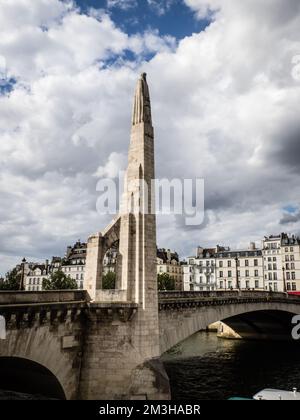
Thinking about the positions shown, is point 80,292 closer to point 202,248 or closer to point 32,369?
point 32,369

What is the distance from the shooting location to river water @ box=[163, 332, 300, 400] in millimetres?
31188

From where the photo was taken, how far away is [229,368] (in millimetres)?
40250

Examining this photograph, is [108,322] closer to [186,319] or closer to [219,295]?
[186,319]

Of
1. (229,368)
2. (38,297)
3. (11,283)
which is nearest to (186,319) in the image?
(38,297)

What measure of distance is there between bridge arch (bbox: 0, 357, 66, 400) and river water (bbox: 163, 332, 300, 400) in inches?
518

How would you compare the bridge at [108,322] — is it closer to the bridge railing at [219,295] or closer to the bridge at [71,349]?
the bridge at [71,349]

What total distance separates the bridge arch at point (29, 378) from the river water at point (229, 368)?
1317 centimetres

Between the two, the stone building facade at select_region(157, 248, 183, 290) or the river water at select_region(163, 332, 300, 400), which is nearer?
the river water at select_region(163, 332, 300, 400)

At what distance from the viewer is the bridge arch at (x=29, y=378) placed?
58.1ft

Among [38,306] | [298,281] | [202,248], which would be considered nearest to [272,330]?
[298,281]

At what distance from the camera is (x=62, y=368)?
1711 cm

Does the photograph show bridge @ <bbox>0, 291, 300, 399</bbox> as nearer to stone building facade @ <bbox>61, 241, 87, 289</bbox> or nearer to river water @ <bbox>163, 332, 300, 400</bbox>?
river water @ <bbox>163, 332, 300, 400</bbox>

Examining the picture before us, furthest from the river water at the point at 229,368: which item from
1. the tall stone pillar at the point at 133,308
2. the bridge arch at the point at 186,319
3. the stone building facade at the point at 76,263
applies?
the stone building facade at the point at 76,263

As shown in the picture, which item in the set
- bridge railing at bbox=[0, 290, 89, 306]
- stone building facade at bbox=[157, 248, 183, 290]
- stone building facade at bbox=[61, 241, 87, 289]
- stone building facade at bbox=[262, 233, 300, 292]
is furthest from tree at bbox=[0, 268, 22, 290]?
stone building facade at bbox=[262, 233, 300, 292]
